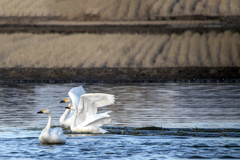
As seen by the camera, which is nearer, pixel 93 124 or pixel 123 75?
pixel 93 124

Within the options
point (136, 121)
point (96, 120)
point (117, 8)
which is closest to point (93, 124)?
point (96, 120)

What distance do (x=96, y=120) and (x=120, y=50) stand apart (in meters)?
23.2

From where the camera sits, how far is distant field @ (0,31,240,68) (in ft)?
106

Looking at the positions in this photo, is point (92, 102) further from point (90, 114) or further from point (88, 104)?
point (90, 114)

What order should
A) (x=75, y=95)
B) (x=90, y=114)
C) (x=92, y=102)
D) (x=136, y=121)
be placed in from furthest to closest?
(x=75, y=95) < (x=136, y=121) < (x=90, y=114) < (x=92, y=102)

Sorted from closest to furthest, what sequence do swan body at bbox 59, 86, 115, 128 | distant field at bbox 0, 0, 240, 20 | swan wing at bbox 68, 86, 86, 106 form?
1. swan body at bbox 59, 86, 115, 128
2. swan wing at bbox 68, 86, 86, 106
3. distant field at bbox 0, 0, 240, 20

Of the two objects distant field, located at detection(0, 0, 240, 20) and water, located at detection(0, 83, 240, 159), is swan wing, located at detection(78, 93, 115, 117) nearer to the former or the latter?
water, located at detection(0, 83, 240, 159)

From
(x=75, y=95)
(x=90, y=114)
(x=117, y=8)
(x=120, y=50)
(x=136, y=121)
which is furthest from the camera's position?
(x=117, y=8)

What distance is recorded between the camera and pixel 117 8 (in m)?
44.3

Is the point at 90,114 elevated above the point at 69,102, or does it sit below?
below

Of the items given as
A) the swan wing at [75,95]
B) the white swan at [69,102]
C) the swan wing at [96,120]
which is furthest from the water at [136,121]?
the swan wing at [75,95]

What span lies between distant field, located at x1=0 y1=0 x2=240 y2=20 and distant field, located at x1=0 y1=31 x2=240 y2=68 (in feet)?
9.55

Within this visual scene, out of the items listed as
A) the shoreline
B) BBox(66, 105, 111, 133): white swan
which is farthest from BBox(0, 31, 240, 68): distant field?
BBox(66, 105, 111, 133): white swan

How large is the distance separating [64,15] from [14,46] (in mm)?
6637
